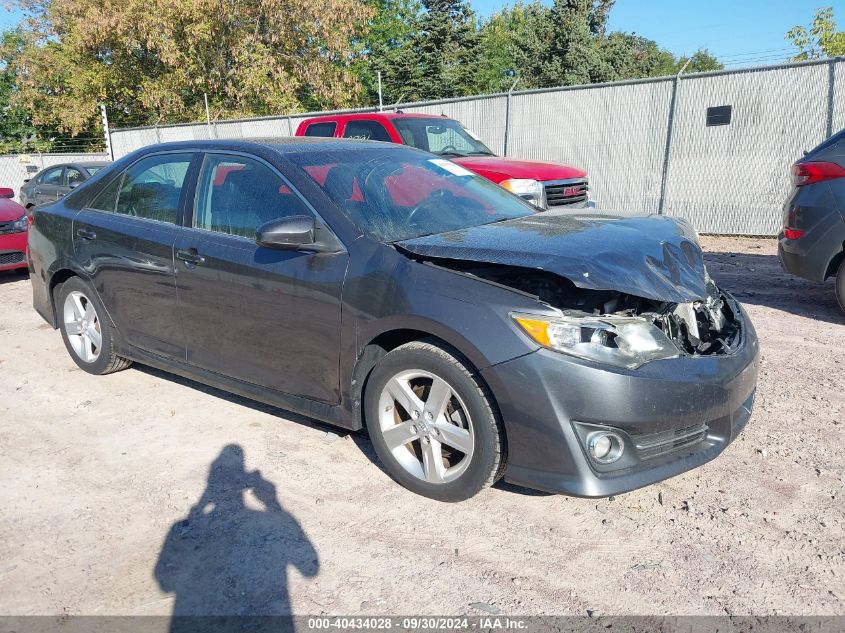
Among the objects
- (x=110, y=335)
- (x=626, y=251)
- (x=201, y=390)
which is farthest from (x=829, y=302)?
(x=110, y=335)

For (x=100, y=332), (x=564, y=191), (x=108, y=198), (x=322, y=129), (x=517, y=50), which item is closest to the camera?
(x=108, y=198)

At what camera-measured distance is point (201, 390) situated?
15.8ft

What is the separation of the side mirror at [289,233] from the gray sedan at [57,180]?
12.1 m

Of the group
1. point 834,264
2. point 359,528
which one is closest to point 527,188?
point 834,264

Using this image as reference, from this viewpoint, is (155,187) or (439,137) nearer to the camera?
(155,187)

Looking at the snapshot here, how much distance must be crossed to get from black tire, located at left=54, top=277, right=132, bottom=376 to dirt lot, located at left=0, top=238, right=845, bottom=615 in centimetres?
56

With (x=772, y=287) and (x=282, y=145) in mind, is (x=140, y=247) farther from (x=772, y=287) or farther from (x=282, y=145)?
(x=772, y=287)

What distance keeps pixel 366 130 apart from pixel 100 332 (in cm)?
527

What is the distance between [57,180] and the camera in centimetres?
1477

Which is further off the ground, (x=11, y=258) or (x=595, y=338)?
(x=595, y=338)

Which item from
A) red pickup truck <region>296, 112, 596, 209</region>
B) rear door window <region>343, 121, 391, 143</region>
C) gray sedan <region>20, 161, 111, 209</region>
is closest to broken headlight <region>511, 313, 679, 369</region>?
red pickup truck <region>296, 112, 596, 209</region>

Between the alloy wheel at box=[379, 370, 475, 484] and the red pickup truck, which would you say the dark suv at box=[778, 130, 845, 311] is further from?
the alloy wheel at box=[379, 370, 475, 484]

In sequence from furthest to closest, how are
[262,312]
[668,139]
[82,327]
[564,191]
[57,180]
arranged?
[57,180] < [668,139] < [564,191] < [82,327] < [262,312]

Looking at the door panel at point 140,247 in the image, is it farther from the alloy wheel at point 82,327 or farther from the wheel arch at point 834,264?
the wheel arch at point 834,264
